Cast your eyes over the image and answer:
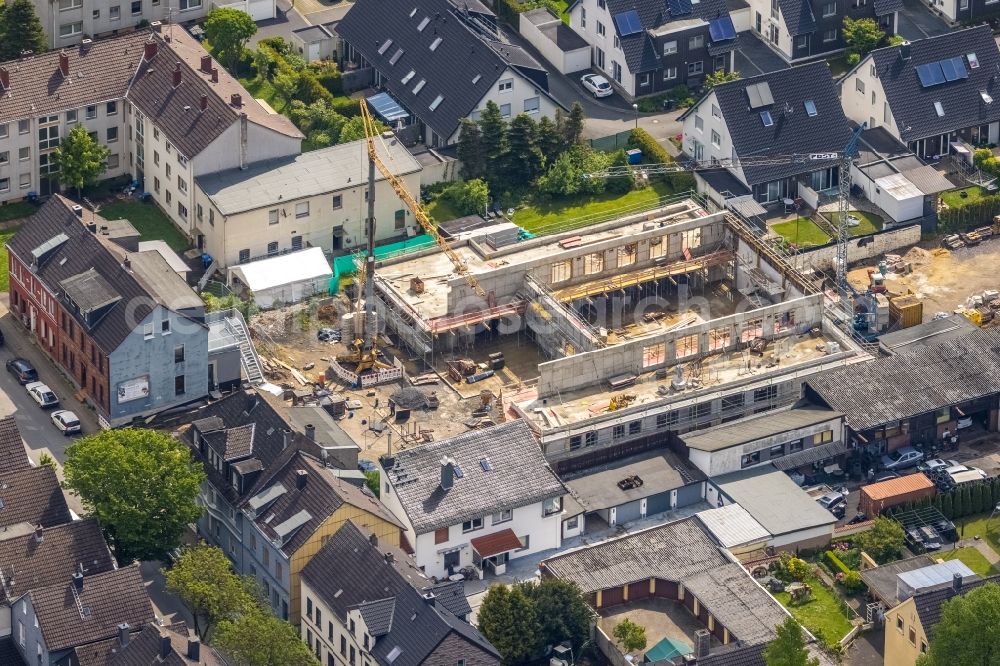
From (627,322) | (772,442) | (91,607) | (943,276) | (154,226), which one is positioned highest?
(154,226)

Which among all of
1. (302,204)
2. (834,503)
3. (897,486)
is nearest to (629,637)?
(834,503)

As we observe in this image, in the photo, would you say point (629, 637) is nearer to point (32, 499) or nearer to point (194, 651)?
point (194, 651)

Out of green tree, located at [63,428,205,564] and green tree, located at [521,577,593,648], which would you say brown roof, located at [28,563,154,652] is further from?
green tree, located at [521,577,593,648]

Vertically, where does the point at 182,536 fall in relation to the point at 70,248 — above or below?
below

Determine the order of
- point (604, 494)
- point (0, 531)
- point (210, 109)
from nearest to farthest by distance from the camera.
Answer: point (0, 531), point (604, 494), point (210, 109)

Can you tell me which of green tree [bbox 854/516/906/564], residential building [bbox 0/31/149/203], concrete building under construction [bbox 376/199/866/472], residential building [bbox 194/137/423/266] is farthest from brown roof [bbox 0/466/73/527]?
green tree [bbox 854/516/906/564]

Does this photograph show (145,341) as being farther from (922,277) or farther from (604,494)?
(922,277)

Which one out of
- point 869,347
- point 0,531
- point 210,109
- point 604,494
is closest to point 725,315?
point 869,347
